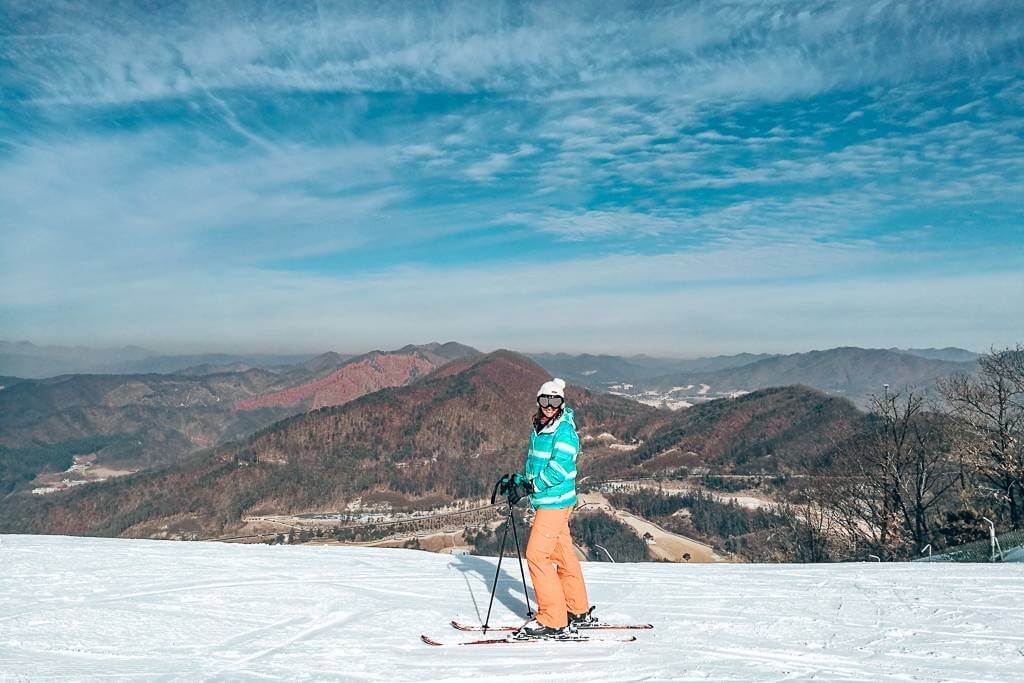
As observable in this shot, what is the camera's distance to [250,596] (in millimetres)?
8836

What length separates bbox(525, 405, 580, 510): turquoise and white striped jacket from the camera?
706cm

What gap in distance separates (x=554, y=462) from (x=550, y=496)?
0.40 m

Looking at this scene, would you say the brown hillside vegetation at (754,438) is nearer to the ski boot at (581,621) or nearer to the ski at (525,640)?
the ski boot at (581,621)

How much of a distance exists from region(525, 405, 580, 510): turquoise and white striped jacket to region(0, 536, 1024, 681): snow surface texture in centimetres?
155

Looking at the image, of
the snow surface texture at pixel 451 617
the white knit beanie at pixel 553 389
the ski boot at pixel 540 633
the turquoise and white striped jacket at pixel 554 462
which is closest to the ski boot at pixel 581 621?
the ski boot at pixel 540 633

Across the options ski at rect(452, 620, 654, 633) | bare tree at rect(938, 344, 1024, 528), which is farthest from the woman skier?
bare tree at rect(938, 344, 1024, 528)

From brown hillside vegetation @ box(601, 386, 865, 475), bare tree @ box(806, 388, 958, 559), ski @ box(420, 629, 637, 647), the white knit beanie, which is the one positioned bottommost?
brown hillside vegetation @ box(601, 386, 865, 475)

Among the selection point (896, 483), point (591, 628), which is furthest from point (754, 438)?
point (591, 628)

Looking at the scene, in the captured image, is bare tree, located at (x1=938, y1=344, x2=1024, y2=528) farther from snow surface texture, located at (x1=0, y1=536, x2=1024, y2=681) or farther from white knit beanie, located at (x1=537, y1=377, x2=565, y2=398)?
white knit beanie, located at (x1=537, y1=377, x2=565, y2=398)

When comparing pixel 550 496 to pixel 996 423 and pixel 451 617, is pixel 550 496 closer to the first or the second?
pixel 451 617

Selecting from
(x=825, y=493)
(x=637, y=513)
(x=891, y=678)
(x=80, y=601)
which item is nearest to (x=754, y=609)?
(x=891, y=678)

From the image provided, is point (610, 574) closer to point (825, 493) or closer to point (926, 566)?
point (926, 566)

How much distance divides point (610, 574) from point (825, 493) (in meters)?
35.0

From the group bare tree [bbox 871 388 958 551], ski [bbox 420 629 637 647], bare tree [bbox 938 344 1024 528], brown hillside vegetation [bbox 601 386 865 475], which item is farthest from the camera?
brown hillside vegetation [bbox 601 386 865 475]
